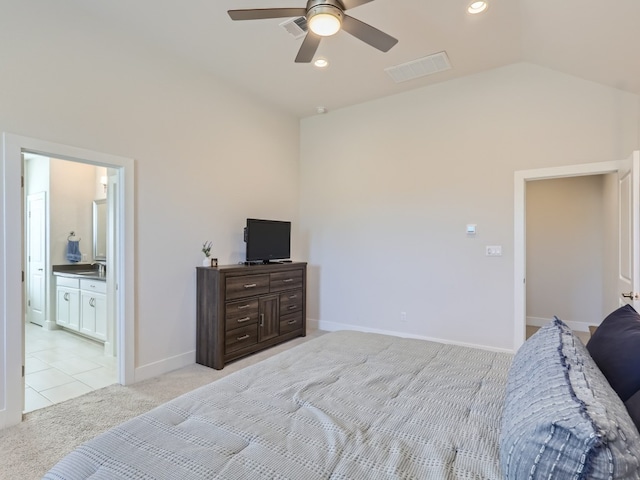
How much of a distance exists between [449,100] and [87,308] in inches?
207

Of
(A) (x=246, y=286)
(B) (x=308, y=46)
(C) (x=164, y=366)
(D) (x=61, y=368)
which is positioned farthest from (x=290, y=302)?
(B) (x=308, y=46)

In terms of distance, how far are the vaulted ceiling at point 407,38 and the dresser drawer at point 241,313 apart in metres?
2.60

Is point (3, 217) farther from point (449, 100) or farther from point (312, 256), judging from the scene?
point (449, 100)

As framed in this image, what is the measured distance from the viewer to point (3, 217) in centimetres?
241

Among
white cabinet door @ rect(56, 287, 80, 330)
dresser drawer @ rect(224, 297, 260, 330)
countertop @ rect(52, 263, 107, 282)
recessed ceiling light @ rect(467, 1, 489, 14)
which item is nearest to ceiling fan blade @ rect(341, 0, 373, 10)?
recessed ceiling light @ rect(467, 1, 489, 14)

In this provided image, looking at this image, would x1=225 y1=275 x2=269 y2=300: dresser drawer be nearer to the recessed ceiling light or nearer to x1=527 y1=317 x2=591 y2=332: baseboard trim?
the recessed ceiling light

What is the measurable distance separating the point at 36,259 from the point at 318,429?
5.87 metres

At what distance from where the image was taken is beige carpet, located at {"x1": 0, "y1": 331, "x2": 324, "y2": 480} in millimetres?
2066

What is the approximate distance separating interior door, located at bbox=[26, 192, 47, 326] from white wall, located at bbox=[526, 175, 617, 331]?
24.1 feet

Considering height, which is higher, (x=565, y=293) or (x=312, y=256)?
(x=312, y=256)

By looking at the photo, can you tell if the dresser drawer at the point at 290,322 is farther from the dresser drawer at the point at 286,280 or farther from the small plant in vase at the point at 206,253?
the small plant in vase at the point at 206,253

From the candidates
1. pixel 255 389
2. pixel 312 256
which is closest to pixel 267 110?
pixel 312 256

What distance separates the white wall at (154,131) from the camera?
8.45 feet

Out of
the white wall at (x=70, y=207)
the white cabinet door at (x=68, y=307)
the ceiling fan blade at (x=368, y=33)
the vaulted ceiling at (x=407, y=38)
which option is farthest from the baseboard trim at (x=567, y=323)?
the white wall at (x=70, y=207)
